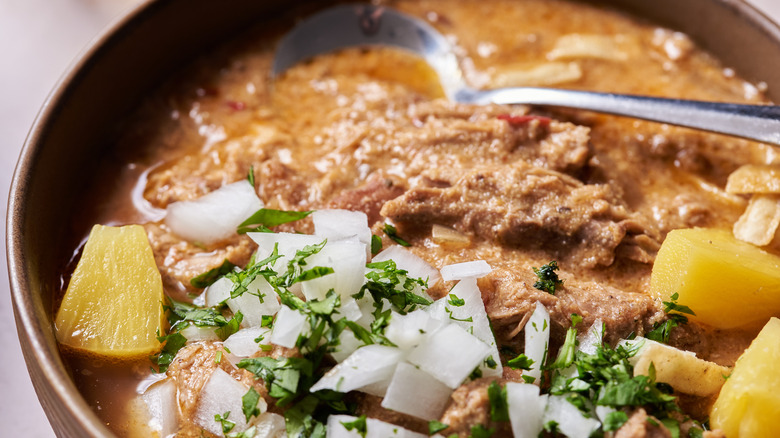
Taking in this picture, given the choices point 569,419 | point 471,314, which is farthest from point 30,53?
point 569,419

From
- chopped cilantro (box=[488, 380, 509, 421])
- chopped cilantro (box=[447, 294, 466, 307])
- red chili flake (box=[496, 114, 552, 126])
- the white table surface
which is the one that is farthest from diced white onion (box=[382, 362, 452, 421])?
the white table surface

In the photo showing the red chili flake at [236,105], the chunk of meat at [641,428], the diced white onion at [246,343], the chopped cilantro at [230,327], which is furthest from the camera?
the red chili flake at [236,105]

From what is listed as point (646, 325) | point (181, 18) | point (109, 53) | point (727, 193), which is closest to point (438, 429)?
point (646, 325)

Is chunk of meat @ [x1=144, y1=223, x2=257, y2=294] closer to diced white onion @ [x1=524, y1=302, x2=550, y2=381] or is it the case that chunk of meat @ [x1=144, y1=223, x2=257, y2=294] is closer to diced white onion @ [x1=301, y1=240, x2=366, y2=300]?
diced white onion @ [x1=301, y1=240, x2=366, y2=300]

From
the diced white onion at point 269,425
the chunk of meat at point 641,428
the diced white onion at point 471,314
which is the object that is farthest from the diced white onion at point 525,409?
the diced white onion at point 269,425

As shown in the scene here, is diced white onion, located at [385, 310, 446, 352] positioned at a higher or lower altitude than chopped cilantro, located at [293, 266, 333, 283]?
lower

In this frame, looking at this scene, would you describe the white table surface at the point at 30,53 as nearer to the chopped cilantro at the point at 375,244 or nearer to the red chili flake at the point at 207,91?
the red chili flake at the point at 207,91

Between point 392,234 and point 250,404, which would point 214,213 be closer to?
point 392,234

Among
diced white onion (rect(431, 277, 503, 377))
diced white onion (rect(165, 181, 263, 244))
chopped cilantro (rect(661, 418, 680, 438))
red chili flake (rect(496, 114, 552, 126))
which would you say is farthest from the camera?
red chili flake (rect(496, 114, 552, 126))
